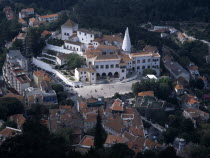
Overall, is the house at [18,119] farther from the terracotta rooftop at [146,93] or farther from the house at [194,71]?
the house at [194,71]

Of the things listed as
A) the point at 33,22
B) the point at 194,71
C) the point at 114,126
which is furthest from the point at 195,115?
the point at 33,22

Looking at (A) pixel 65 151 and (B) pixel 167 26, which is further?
(B) pixel 167 26

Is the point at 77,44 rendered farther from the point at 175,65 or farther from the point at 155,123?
the point at 155,123

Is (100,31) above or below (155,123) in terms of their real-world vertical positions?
above

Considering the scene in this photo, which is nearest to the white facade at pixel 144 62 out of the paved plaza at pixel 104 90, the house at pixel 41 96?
the paved plaza at pixel 104 90

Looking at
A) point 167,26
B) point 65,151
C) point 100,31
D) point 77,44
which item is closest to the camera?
point 65,151

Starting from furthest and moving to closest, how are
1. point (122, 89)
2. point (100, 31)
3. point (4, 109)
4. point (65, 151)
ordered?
point (100, 31)
point (122, 89)
point (4, 109)
point (65, 151)

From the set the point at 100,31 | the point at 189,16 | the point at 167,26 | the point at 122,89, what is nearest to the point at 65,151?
the point at 122,89

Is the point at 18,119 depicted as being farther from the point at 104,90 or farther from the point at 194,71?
the point at 194,71
